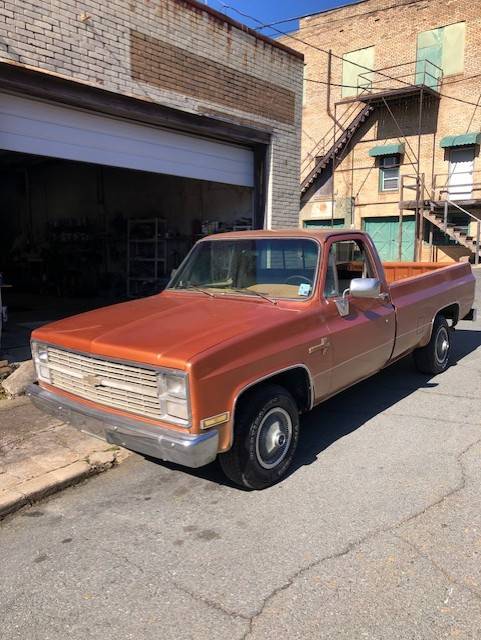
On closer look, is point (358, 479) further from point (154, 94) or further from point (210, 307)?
point (154, 94)

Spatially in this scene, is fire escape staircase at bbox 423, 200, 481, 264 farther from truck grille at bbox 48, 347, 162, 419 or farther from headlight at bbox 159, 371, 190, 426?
headlight at bbox 159, 371, 190, 426

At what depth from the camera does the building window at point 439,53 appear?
75.0 ft

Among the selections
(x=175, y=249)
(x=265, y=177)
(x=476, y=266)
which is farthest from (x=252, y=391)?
(x=476, y=266)

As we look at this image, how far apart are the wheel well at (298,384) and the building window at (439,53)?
23133 mm

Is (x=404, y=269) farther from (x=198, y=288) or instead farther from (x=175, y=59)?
(x=175, y=59)

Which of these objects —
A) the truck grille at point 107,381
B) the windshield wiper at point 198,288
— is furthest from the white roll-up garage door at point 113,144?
the truck grille at point 107,381

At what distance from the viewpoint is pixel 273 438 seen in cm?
376

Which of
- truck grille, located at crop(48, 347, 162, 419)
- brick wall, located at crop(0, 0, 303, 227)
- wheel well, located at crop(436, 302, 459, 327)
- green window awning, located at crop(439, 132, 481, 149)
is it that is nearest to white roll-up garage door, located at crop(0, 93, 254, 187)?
brick wall, located at crop(0, 0, 303, 227)

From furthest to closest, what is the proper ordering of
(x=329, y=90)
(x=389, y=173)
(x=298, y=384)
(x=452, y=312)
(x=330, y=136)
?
(x=330, y=136) < (x=329, y=90) < (x=389, y=173) < (x=452, y=312) < (x=298, y=384)

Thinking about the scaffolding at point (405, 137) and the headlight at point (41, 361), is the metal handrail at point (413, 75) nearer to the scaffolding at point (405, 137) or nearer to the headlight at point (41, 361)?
the scaffolding at point (405, 137)

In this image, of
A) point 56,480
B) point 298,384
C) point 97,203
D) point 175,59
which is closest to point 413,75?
point 97,203

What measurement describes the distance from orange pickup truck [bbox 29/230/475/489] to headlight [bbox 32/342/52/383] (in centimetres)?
2

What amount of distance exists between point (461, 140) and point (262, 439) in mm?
22342

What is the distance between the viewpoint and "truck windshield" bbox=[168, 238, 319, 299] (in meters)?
4.43
